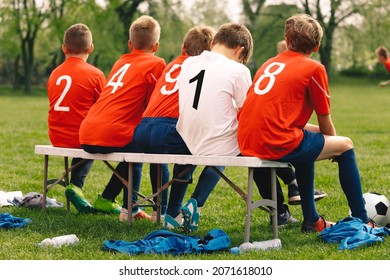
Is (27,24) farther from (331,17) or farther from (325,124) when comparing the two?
→ (325,124)

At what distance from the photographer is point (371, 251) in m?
5.52

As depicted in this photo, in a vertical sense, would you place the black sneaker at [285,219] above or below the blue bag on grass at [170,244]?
below

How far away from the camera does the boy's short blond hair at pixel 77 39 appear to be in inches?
301

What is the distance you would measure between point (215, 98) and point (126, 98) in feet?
3.49

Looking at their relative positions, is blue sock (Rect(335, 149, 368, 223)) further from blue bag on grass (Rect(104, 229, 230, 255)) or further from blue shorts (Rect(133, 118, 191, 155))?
blue shorts (Rect(133, 118, 191, 155))

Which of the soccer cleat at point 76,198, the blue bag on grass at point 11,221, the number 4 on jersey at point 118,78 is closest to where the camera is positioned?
the blue bag on grass at point 11,221

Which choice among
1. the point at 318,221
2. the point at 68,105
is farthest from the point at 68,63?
the point at 318,221

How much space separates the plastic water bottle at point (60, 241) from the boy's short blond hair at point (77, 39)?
2.36 metres

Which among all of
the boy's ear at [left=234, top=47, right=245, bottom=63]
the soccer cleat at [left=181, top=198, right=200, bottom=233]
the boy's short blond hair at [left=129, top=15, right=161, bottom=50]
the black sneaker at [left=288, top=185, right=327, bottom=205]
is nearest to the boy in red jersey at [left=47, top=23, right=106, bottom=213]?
the boy's short blond hair at [left=129, top=15, right=161, bottom=50]

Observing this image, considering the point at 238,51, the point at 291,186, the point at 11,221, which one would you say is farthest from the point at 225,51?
the point at 11,221

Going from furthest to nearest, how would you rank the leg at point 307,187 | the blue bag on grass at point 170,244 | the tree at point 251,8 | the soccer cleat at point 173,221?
1. the tree at point 251,8
2. the soccer cleat at point 173,221
3. the leg at point 307,187
4. the blue bag on grass at point 170,244

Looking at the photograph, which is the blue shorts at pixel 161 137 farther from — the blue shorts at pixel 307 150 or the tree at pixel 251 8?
the tree at pixel 251 8

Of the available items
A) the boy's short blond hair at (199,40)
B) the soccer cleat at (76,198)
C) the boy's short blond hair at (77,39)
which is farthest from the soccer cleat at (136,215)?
the boy's short blond hair at (77,39)

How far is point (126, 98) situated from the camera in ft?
22.8
